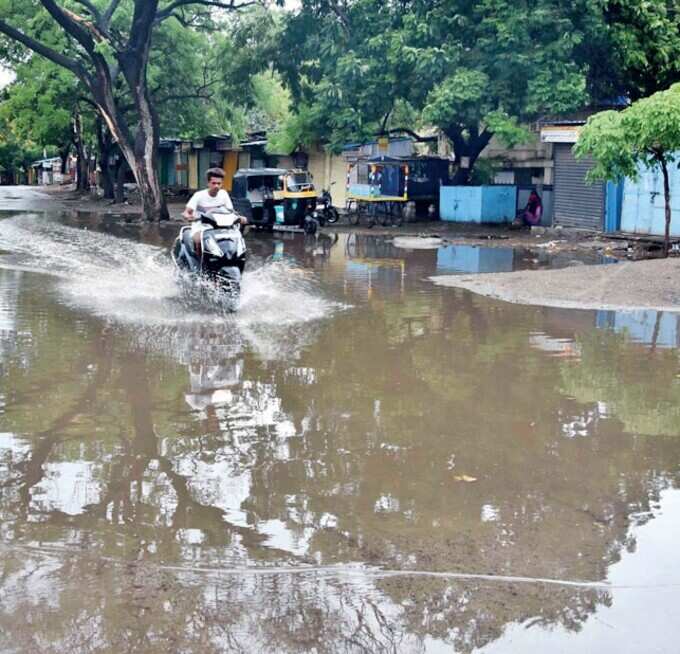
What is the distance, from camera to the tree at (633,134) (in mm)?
15961

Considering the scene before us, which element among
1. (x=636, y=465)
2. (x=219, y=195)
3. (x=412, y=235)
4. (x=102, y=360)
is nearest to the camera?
(x=636, y=465)

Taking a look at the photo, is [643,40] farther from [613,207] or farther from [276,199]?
[276,199]

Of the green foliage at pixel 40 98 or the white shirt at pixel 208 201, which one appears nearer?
the white shirt at pixel 208 201

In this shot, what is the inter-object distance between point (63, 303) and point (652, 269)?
8.19m

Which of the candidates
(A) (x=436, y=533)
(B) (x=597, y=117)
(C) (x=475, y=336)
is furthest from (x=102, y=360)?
(B) (x=597, y=117)

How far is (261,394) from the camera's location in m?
7.18

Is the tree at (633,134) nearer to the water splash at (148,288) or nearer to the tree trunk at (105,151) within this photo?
the water splash at (148,288)

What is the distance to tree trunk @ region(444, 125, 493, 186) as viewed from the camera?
26781mm

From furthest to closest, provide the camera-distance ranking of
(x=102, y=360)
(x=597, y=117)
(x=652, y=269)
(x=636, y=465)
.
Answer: (x=597, y=117)
(x=652, y=269)
(x=102, y=360)
(x=636, y=465)

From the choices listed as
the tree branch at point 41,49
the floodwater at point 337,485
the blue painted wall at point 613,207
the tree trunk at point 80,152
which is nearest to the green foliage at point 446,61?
the blue painted wall at point 613,207

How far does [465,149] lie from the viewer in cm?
2738

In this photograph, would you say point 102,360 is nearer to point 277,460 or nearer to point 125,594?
point 277,460

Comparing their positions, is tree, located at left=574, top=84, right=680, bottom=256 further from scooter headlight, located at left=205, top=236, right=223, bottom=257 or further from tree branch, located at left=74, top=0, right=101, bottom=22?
tree branch, located at left=74, top=0, right=101, bottom=22

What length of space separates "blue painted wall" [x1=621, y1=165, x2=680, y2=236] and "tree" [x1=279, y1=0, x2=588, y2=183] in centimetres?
249
